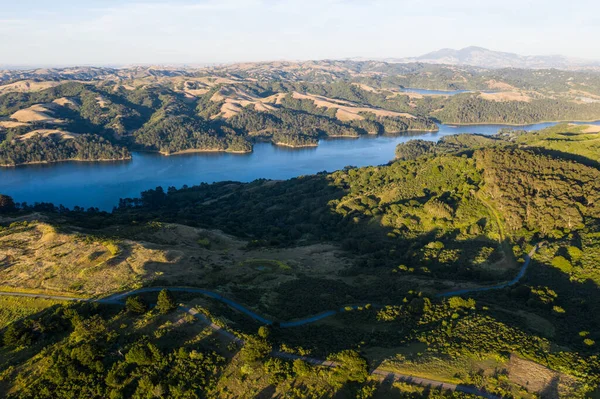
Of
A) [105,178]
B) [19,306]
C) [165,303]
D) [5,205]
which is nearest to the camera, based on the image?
[165,303]

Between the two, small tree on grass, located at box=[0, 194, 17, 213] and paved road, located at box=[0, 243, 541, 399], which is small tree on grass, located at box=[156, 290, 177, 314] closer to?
paved road, located at box=[0, 243, 541, 399]

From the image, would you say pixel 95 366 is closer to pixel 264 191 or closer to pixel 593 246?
pixel 593 246

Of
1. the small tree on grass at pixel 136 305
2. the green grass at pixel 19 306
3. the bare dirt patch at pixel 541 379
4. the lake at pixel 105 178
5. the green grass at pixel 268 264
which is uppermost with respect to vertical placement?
the small tree on grass at pixel 136 305

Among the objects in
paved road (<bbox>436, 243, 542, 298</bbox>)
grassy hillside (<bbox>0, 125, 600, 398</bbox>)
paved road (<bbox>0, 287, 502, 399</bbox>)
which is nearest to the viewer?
paved road (<bbox>0, 287, 502, 399</bbox>)

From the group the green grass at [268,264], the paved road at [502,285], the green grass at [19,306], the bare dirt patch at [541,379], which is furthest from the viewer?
the green grass at [268,264]

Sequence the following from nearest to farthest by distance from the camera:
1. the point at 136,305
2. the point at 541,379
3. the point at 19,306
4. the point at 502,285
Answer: the point at 541,379
the point at 136,305
the point at 19,306
the point at 502,285

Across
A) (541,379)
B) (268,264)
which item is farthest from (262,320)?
(541,379)

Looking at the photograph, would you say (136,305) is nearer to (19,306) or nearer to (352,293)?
(19,306)

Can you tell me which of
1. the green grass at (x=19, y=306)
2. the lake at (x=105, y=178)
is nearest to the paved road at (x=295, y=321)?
the green grass at (x=19, y=306)

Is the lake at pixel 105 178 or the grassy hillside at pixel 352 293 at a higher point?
the grassy hillside at pixel 352 293

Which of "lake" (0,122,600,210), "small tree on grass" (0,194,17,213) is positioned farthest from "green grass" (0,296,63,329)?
"lake" (0,122,600,210)

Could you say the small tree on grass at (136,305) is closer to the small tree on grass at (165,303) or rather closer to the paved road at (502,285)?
the small tree on grass at (165,303)
